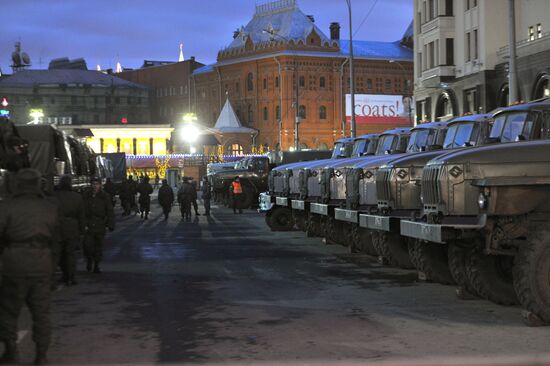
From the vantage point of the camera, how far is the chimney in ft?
411

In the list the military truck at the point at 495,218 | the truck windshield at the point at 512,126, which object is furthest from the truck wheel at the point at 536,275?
the truck windshield at the point at 512,126

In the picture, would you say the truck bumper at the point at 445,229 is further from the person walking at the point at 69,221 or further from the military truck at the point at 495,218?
the person walking at the point at 69,221

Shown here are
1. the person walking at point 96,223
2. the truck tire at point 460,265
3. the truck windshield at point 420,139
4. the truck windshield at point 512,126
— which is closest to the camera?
the truck tire at point 460,265

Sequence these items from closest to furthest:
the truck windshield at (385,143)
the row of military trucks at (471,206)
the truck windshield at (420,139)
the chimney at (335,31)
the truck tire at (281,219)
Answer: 1. the row of military trucks at (471,206)
2. the truck windshield at (420,139)
3. the truck windshield at (385,143)
4. the truck tire at (281,219)
5. the chimney at (335,31)

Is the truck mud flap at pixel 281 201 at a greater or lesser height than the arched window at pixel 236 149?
lesser

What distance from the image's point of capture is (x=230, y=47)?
122750 millimetres

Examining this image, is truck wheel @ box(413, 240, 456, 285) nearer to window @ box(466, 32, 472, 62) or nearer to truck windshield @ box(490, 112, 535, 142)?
truck windshield @ box(490, 112, 535, 142)

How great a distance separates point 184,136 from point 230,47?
13851 mm

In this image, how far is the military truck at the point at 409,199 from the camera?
14.2 metres

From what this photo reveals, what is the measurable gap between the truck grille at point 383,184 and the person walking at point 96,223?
16.4 feet

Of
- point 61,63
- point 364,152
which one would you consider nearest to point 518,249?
point 364,152

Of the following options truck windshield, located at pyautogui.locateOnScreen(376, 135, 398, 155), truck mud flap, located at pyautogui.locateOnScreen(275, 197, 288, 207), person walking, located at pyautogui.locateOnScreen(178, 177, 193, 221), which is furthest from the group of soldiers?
person walking, located at pyautogui.locateOnScreen(178, 177, 193, 221)

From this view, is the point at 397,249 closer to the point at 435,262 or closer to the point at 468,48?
the point at 435,262

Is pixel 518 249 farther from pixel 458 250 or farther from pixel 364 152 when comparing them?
pixel 364 152
